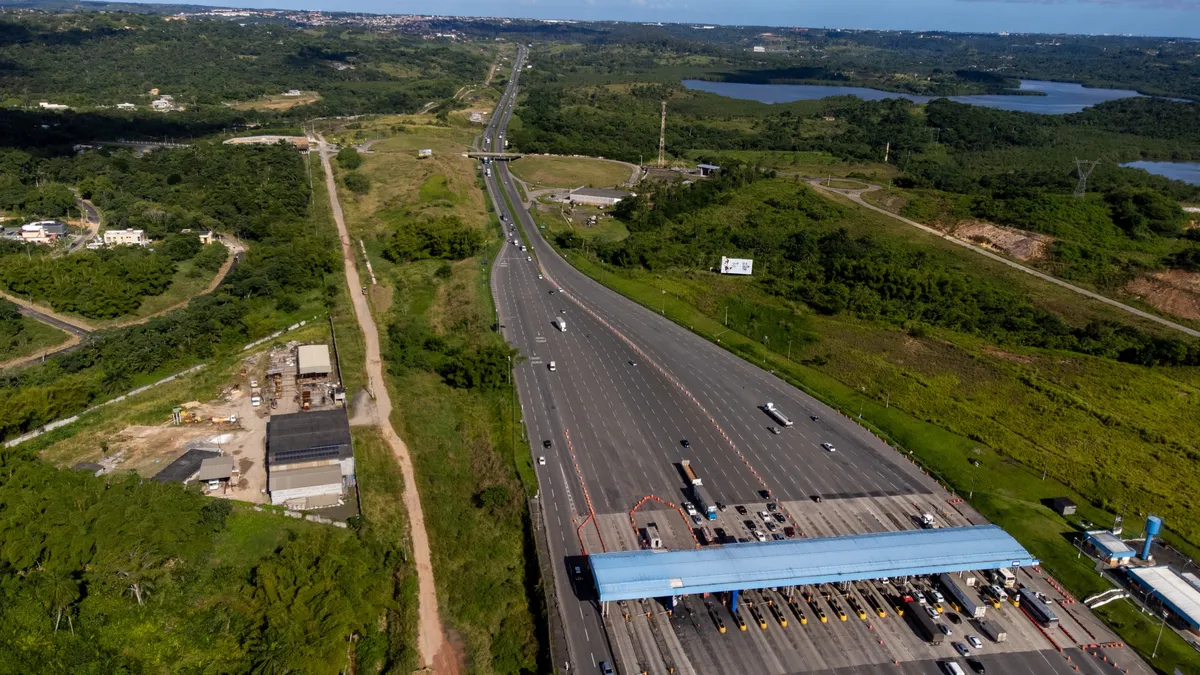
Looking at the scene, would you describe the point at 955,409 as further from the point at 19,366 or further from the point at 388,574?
the point at 19,366

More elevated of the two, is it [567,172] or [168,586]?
[567,172]

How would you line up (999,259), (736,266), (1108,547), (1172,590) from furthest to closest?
(999,259) → (736,266) → (1108,547) → (1172,590)

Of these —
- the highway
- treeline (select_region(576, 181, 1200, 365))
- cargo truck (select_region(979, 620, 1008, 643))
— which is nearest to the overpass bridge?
treeline (select_region(576, 181, 1200, 365))

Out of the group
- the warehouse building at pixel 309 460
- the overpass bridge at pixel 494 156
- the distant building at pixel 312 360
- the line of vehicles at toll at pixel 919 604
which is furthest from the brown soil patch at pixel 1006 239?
the warehouse building at pixel 309 460

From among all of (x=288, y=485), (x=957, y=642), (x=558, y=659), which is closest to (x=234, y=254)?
(x=288, y=485)

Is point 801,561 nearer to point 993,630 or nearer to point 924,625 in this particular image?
point 924,625

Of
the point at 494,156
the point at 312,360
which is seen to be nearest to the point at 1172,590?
the point at 312,360

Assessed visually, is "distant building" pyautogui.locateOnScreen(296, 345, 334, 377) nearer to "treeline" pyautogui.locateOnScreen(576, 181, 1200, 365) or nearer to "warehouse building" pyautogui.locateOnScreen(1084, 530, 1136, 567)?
"treeline" pyautogui.locateOnScreen(576, 181, 1200, 365)

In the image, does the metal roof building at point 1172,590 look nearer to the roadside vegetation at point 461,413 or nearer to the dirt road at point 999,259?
the roadside vegetation at point 461,413
